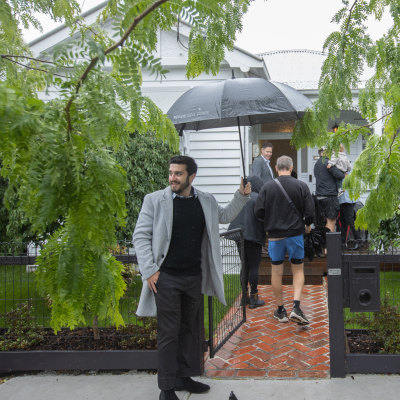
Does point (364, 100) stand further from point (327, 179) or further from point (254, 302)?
point (327, 179)

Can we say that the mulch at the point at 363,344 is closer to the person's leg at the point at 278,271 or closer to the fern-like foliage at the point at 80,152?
the person's leg at the point at 278,271

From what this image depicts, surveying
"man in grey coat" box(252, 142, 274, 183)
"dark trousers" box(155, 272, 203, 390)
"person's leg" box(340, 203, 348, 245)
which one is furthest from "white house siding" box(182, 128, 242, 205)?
"dark trousers" box(155, 272, 203, 390)

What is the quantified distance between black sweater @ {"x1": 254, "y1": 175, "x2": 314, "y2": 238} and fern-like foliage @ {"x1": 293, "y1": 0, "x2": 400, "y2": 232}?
4.56ft

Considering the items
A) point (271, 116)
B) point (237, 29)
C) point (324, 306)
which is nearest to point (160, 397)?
point (237, 29)

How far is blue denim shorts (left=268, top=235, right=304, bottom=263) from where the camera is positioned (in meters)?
6.31

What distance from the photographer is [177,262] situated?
4.23 m

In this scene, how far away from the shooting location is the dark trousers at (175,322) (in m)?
4.09

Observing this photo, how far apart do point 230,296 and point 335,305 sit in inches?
77.5

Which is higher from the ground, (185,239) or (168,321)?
(185,239)

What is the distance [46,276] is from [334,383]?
3.14m

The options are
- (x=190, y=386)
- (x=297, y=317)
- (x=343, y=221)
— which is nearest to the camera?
(x=190, y=386)

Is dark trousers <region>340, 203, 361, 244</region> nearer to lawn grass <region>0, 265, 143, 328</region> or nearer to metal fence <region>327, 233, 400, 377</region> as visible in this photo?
metal fence <region>327, 233, 400, 377</region>

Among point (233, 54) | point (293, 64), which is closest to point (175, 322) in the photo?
point (233, 54)

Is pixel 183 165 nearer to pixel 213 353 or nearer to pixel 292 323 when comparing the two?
pixel 213 353
